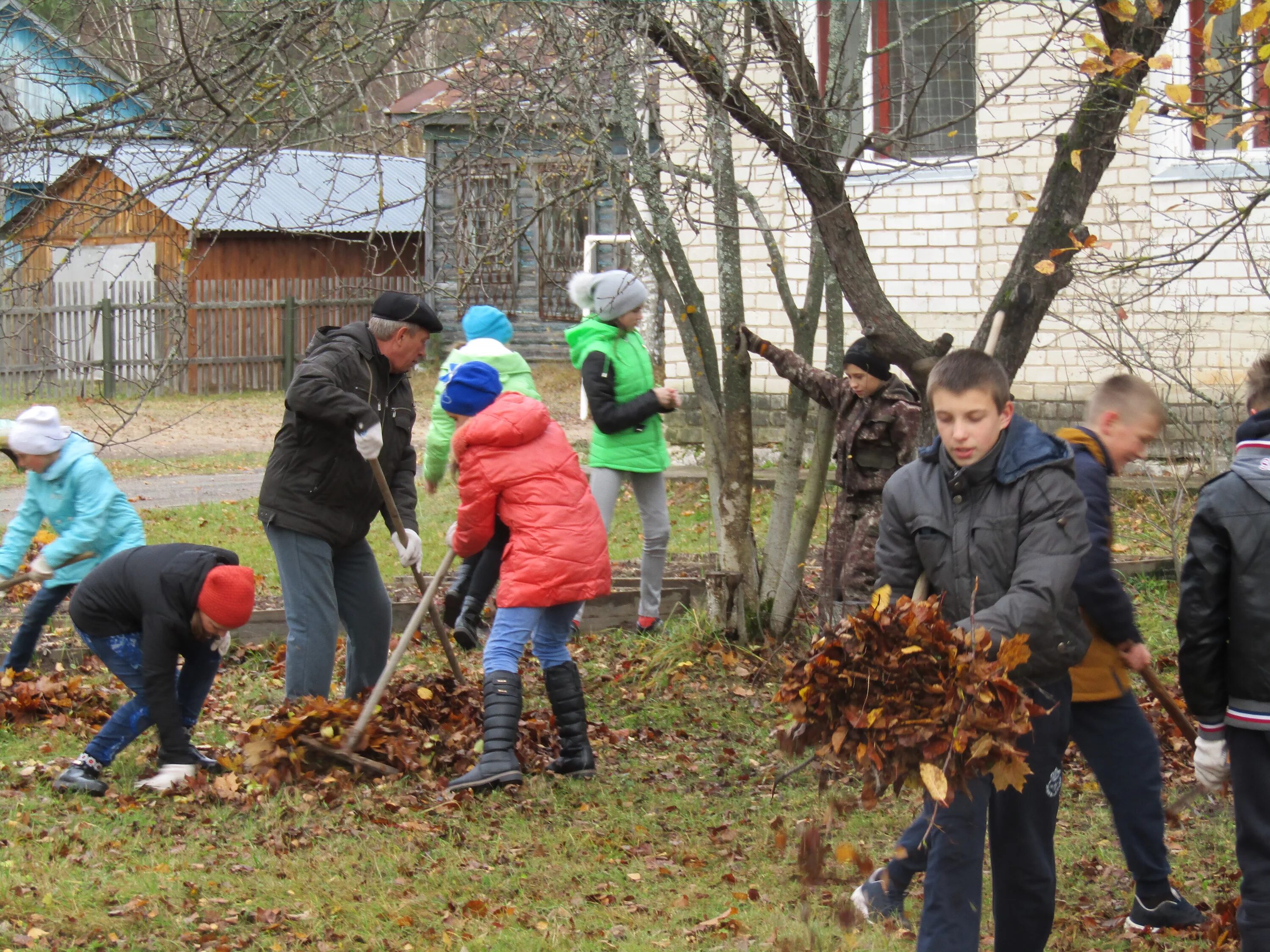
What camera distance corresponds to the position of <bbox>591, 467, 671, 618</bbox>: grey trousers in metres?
7.64

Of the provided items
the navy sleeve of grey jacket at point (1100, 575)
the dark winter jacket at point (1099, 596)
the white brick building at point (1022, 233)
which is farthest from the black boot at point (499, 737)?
the white brick building at point (1022, 233)

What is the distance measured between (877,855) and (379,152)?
3680 millimetres

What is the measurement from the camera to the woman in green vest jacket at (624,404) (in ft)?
24.1

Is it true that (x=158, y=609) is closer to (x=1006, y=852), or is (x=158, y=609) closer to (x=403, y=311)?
(x=403, y=311)

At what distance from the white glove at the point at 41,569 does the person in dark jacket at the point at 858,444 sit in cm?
349

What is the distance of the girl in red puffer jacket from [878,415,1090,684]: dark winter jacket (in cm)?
200

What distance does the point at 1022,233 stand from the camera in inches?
499

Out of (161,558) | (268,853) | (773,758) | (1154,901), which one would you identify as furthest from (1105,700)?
(161,558)

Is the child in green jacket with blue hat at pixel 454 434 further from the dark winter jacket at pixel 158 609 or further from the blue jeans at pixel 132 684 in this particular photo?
the blue jeans at pixel 132 684

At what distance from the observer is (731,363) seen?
23.4 ft

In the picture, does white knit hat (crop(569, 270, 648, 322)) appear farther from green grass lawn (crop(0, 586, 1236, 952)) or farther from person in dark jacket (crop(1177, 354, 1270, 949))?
person in dark jacket (crop(1177, 354, 1270, 949))

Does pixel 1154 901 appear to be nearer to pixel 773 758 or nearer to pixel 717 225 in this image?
pixel 773 758

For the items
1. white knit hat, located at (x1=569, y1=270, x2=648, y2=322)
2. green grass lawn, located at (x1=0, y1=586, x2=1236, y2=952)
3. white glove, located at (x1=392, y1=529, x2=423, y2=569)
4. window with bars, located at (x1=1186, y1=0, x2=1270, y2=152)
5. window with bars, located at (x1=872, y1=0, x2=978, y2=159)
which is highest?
window with bars, located at (x1=872, y1=0, x2=978, y2=159)

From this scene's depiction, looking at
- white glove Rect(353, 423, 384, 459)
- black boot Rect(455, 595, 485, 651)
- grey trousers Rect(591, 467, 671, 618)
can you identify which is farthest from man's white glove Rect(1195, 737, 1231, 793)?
black boot Rect(455, 595, 485, 651)
